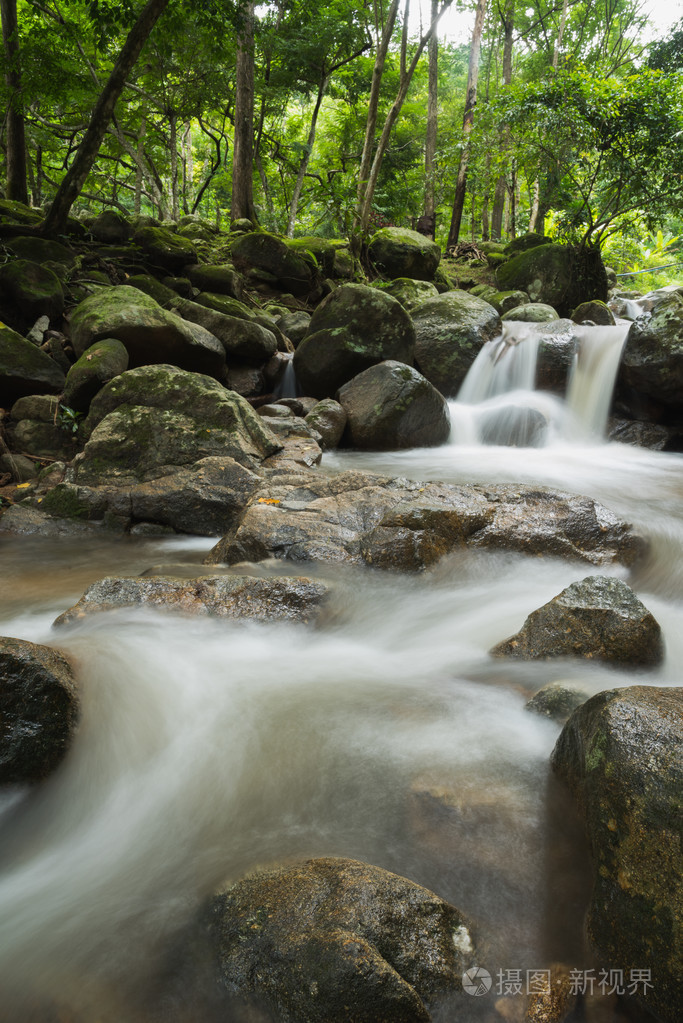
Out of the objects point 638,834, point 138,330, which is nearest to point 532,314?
point 138,330

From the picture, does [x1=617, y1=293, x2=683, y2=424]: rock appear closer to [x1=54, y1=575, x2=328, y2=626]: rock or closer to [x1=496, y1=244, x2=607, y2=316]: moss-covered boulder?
[x1=496, y1=244, x2=607, y2=316]: moss-covered boulder

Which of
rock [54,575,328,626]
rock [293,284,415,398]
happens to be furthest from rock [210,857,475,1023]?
rock [293,284,415,398]

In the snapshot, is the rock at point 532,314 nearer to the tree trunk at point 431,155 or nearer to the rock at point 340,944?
the tree trunk at point 431,155

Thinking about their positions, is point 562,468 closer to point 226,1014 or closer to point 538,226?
point 226,1014

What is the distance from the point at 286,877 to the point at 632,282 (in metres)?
30.1

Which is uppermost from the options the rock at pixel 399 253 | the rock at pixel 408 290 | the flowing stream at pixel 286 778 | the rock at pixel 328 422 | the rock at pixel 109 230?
the rock at pixel 399 253

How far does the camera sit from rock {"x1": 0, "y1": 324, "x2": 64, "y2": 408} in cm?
677

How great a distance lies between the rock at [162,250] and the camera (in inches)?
419

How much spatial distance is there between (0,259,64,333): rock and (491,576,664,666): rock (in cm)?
788

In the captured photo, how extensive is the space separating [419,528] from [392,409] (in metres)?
4.09

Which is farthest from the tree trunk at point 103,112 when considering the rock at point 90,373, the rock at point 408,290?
the rock at point 408,290

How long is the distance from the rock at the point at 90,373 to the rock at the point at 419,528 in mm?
2919

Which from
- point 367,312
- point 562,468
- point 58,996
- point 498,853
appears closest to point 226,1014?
point 58,996

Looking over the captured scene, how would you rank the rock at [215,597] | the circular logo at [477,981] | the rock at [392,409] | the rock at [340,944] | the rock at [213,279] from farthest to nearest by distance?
the rock at [213,279], the rock at [392,409], the rock at [215,597], the circular logo at [477,981], the rock at [340,944]
